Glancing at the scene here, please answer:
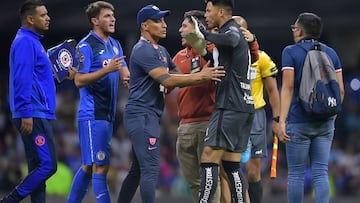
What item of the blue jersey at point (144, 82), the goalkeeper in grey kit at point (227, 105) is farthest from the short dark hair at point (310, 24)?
the blue jersey at point (144, 82)

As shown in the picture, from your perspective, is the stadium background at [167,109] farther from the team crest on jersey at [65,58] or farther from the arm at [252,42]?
the arm at [252,42]

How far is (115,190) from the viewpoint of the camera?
18.5 meters

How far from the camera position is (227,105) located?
32.2ft

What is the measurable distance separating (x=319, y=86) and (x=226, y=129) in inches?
50.7

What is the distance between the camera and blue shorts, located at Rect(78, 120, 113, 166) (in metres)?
10.8

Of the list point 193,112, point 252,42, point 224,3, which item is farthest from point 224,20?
point 193,112

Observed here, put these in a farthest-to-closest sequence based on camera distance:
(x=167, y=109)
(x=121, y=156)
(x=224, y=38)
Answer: (x=167, y=109) < (x=121, y=156) < (x=224, y=38)

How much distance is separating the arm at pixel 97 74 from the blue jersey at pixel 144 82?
16 centimetres

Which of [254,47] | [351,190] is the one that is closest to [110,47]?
[254,47]

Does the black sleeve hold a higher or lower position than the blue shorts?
higher

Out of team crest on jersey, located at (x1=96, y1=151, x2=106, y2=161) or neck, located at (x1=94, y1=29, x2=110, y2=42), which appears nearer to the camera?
team crest on jersey, located at (x1=96, y1=151, x2=106, y2=161)

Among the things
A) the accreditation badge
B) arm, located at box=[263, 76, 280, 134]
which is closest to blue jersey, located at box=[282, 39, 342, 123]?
arm, located at box=[263, 76, 280, 134]

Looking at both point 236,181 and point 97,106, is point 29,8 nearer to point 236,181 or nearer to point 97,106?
point 97,106

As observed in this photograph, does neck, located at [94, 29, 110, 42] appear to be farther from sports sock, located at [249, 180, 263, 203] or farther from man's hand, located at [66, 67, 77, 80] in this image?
sports sock, located at [249, 180, 263, 203]
